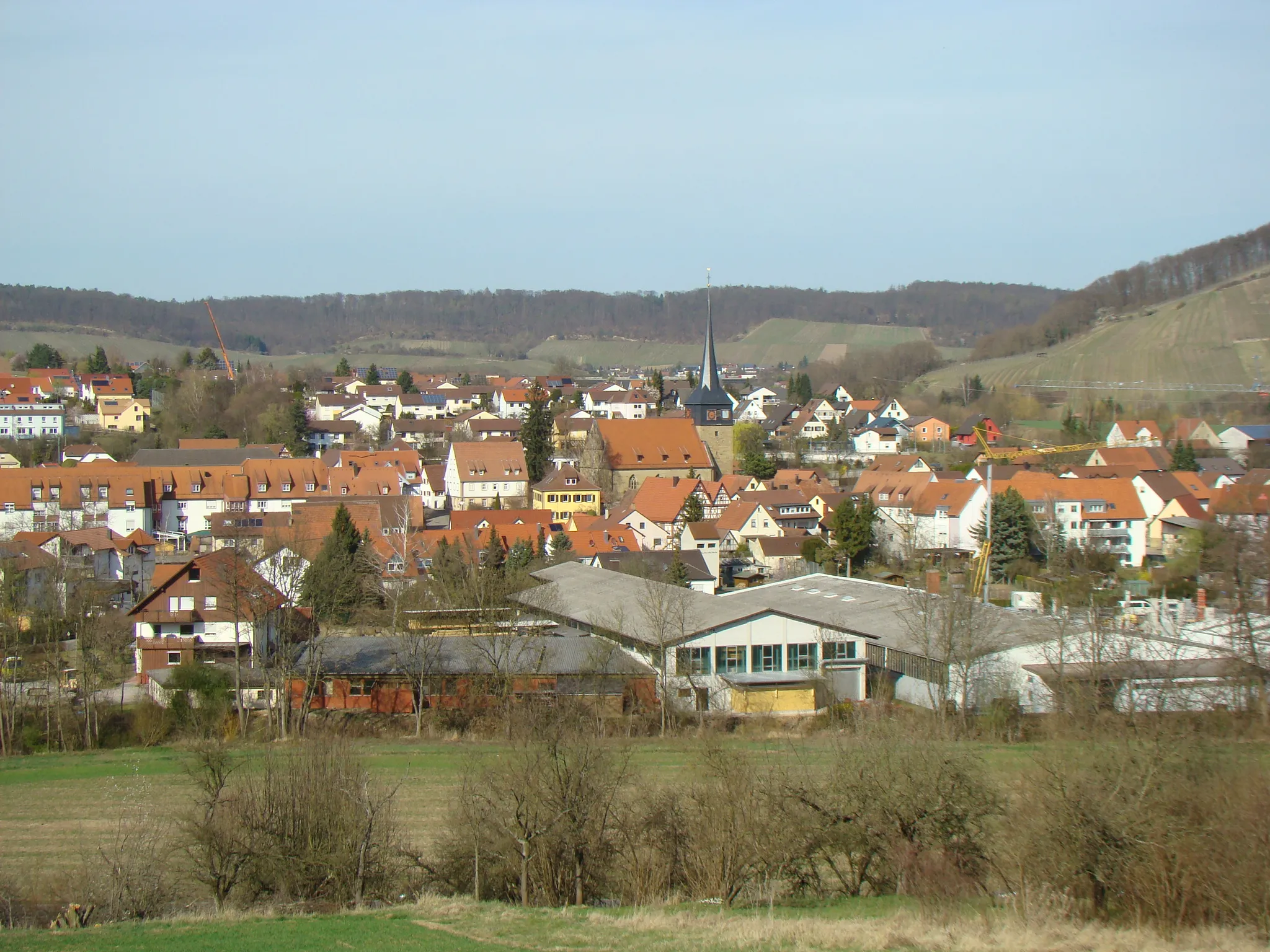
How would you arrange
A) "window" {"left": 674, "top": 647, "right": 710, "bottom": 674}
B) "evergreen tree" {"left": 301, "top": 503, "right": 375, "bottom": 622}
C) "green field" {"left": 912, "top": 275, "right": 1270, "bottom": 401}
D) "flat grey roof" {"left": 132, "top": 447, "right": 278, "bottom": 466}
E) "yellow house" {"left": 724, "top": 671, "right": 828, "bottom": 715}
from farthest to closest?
"green field" {"left": 912, "top": 275, "right": 1270, "bottom": 401}
"flat grey roof" {"left": 132, "top": 447, "right": 278, "bottom": 466}
"evergreen tree" {"left": 301, "top": 503, "right": 375, "bottom": 622}
"window" {"left": 674, "top": 647, "right": 710, "bottom": 674}
"yellow house" {"left": 724, "top": 671, "right": 828, "bottom": 715}

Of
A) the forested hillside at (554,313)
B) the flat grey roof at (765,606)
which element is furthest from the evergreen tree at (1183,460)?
the forested hillside at (554,313)

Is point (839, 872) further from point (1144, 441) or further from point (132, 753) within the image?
point (1144, 441)

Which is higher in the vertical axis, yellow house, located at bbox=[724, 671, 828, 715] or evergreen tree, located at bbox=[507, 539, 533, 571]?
evergreen tree, located at bbox=[507, 539, 533, 571]

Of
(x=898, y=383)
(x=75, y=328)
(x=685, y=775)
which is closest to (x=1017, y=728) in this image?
(x=685, y=775)

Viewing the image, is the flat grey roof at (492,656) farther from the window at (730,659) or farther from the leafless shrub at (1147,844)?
the leafless shrub at (1147,844)

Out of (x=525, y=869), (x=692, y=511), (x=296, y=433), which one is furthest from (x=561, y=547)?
(x=296, y=433)

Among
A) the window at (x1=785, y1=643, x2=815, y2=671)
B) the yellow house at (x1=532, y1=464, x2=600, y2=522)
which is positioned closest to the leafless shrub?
the window at (x1=785, y1=643, x2=815, y2=671)

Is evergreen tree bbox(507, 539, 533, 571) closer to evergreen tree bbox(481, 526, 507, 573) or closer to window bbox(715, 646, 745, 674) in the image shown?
evergreen tree bbox(481, 526, 507, 573)
